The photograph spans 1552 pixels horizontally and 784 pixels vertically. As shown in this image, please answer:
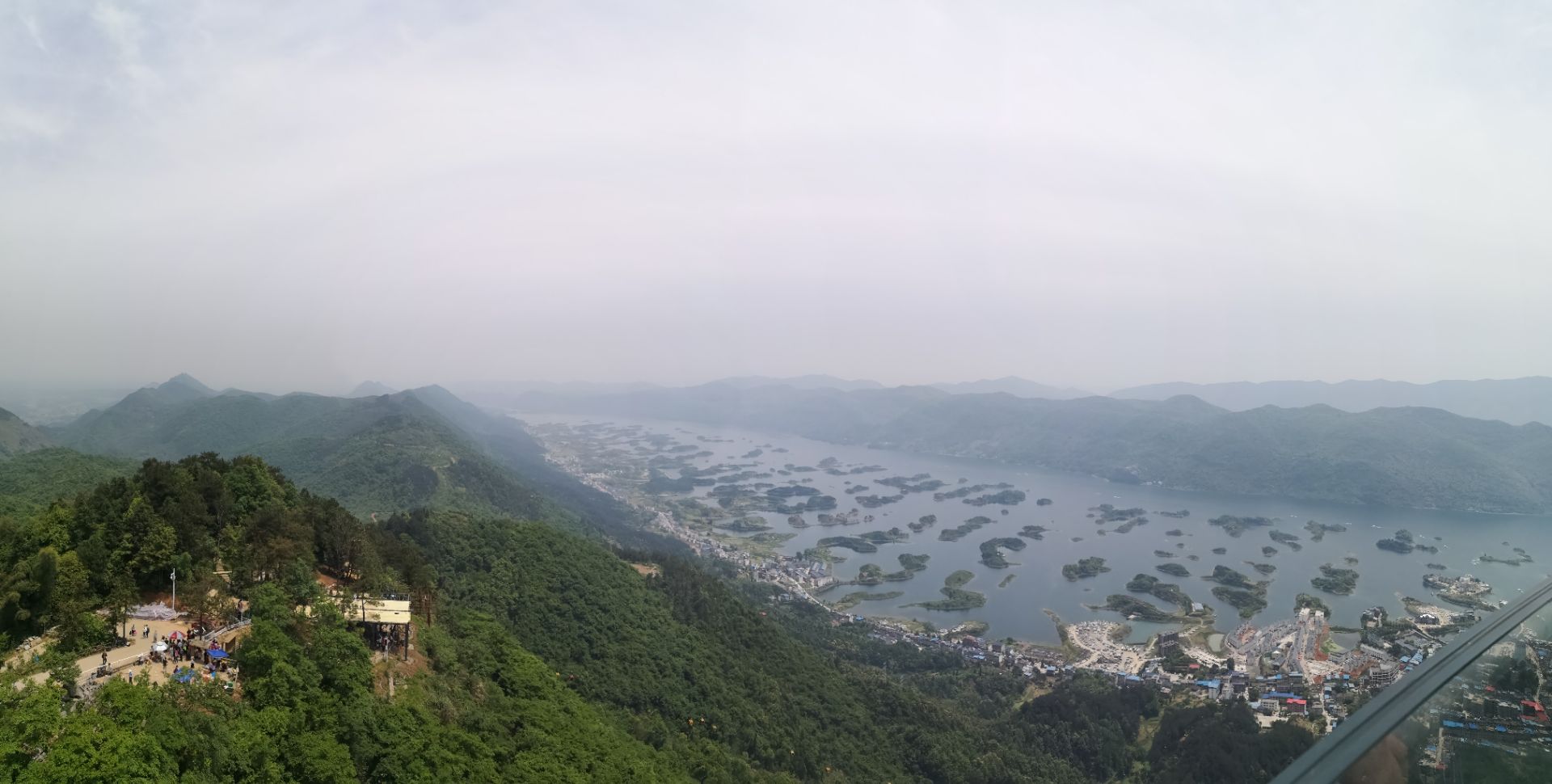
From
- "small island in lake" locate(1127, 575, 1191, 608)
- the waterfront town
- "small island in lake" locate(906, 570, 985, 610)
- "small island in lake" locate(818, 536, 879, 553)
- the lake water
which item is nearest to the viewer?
the waterfront town

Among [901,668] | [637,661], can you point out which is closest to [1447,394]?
[901,668]

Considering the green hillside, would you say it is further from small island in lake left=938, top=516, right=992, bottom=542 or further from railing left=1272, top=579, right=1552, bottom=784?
small island in lake left=938, top=516, right=992, bottom=542

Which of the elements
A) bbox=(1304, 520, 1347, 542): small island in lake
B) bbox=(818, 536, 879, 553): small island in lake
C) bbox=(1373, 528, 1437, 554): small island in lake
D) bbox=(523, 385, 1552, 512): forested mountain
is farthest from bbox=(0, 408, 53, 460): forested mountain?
bbox=(523, 385, 1552, 512): forested mountain

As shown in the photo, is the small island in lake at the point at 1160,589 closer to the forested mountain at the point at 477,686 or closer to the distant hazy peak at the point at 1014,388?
the forested mountain at the point at 477,686

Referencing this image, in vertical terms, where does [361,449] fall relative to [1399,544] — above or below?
above

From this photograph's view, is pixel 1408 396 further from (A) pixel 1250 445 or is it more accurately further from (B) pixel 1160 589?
(B) pixel 1160 589

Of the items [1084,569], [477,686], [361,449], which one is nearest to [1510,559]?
[1084,569]

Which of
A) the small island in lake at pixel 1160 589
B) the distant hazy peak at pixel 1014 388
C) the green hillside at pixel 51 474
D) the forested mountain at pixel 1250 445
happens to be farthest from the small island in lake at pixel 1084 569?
the distant hazy peak at pixel 1014 388
